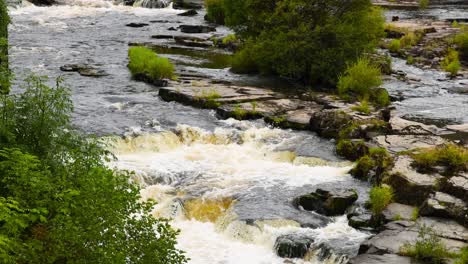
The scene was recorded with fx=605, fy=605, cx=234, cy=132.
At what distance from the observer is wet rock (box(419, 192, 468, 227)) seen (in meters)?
16.1

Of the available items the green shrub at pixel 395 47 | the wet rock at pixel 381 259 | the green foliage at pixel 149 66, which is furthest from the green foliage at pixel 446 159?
the green shrub at pixel 395 47

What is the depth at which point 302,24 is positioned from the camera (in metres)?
31.9

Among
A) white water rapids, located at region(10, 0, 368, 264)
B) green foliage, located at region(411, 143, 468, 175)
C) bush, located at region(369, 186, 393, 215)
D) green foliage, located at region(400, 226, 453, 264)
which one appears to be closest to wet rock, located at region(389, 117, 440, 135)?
white water rapids, located at region(10, 0, 368, 264)

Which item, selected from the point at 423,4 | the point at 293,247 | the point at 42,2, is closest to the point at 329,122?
the point at 293,247

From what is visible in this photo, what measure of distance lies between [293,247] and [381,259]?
2253 millimetres

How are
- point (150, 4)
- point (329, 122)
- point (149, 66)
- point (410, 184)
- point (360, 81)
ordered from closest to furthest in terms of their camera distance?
1. point (410, 184)
2. point (329, 122)
3. point (360, 81)
4. point (149, 66)
5. point (150, 4)

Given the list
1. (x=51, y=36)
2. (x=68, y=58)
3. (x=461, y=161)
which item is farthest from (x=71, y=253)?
(x=51, y=36)

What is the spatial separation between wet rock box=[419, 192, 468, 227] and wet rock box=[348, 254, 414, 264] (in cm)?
269

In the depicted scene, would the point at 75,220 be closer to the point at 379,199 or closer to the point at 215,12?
the point at 379,199

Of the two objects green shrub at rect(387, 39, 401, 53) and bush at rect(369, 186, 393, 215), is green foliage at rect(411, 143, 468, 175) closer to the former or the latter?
bush at rect(369, 186, 393, 215)

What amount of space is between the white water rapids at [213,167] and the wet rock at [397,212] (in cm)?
113

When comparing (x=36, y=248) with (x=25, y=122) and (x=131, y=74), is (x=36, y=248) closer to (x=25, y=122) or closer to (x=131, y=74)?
(x=25, y=122)

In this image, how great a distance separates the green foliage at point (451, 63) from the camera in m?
36.4

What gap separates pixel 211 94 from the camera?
93.5 feet
